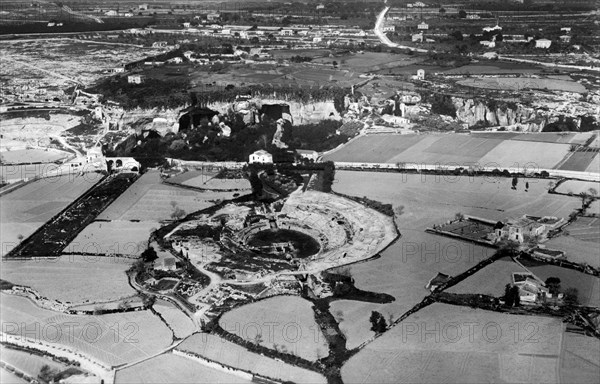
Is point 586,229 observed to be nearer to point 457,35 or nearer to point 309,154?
point 309,154

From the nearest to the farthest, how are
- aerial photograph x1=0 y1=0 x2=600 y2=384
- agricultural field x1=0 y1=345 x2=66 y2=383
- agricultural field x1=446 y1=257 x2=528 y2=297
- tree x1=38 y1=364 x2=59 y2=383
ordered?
1. tree x1=38 y1=364 x2=59 y2=383
2. agricultural field x1=0 y1=345 x2=66 y2=383
3. aerial photograph x1=0 y1=0 x2=600 y2=384
4. agricultural field x1=446 y1=257 x2=528 y2=297

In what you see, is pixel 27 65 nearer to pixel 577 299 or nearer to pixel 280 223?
pixel 280 223

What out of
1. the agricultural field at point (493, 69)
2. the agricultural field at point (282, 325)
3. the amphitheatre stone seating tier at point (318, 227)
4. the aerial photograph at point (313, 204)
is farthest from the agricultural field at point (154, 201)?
the agricultural field at point (493, 69)

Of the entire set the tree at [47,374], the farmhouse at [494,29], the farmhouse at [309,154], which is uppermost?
the farmhouse at [494,29]

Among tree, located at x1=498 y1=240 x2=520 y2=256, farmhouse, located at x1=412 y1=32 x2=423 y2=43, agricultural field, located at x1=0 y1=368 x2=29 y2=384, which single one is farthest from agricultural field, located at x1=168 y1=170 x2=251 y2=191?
farmhouse, located at x1=412 y1=32 x2=423 y2=43

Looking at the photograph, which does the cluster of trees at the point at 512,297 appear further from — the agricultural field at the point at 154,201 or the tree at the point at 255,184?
the agricultural field at the point at 154,201

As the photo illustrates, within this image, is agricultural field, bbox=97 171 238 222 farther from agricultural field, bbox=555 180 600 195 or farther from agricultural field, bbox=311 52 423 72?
agricultural field, bbox=311 52 423 72
